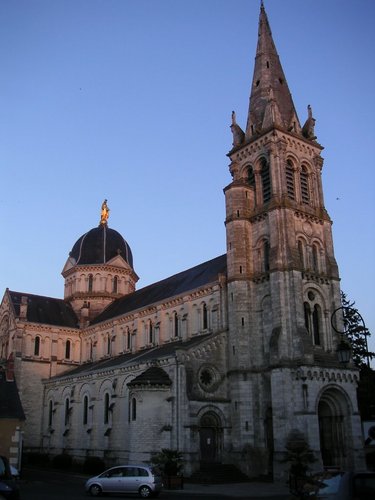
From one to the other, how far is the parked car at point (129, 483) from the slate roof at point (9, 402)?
10.2 meters

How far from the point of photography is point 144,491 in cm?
2639

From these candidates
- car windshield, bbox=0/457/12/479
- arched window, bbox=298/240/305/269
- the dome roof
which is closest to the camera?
car windshield, bbox=0/457/12/479

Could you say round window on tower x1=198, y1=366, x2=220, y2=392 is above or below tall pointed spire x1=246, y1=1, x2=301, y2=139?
below

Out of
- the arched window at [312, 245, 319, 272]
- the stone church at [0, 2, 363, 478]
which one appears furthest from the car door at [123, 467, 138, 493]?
the arched window at [312, 245, 319, 272]

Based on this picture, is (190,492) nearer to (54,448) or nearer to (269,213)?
(269,213)

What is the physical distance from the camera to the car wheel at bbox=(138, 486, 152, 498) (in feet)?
86.3

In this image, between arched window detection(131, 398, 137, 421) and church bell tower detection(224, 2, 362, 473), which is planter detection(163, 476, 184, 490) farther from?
arched window detection(131, 398, 137, 421)

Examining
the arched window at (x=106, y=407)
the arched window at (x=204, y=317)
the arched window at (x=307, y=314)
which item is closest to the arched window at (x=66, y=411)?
the arched window at (x=106, y=407)

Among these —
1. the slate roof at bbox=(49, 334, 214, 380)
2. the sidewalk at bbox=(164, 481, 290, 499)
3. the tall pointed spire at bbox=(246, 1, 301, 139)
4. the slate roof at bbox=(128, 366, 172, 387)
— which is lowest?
the sidewalk at bbox=(164, 481, 290, 499)

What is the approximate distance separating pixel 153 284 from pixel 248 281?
19851 millimetres

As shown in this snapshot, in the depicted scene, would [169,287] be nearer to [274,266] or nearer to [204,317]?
[204,317]

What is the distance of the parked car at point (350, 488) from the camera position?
11965mm

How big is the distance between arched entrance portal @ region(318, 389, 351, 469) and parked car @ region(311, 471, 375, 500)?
26.1 meters

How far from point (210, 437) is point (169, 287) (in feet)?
59.9
